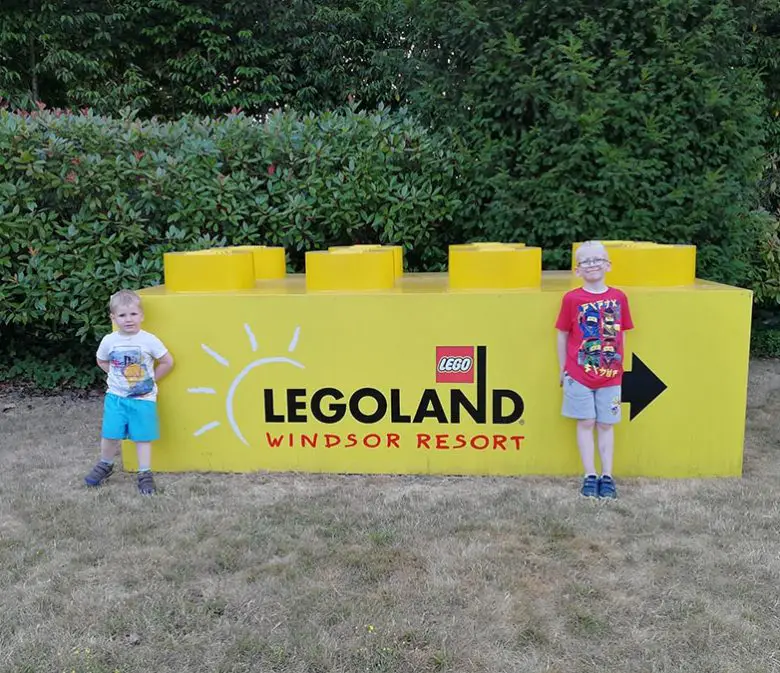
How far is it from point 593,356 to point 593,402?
276 mm

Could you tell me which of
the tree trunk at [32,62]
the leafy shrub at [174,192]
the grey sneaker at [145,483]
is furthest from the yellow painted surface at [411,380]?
the tree trunk at [32,62]

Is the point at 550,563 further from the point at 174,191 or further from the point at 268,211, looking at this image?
the point at 174,191

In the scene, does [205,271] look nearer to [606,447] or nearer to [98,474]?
[98,474]

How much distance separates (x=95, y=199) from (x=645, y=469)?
15.5 ft

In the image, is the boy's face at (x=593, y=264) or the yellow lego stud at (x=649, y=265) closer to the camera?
the boy's face at (x=593, y=264)

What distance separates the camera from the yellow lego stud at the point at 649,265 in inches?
166

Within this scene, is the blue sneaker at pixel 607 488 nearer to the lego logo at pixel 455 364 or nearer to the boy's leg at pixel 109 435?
the lego logo at pixel 455 364

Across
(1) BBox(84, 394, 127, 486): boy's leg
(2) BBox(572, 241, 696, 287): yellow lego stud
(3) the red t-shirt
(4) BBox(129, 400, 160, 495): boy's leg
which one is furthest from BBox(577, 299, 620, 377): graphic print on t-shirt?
(1) BBox(84, 394, 127, 486): boy's leg

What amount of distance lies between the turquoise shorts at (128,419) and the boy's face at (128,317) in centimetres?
41

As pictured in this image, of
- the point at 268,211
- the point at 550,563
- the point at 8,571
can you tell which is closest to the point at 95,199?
the point at 268,211

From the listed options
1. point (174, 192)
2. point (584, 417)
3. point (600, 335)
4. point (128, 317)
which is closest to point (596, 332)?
point (600, 335)

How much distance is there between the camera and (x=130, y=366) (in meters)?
4.08

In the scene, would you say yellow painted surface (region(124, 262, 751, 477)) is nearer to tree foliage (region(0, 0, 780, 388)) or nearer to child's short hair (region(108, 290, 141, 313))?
child's short hair (region(108, 290, 141, 313))

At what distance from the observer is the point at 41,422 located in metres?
5.68
